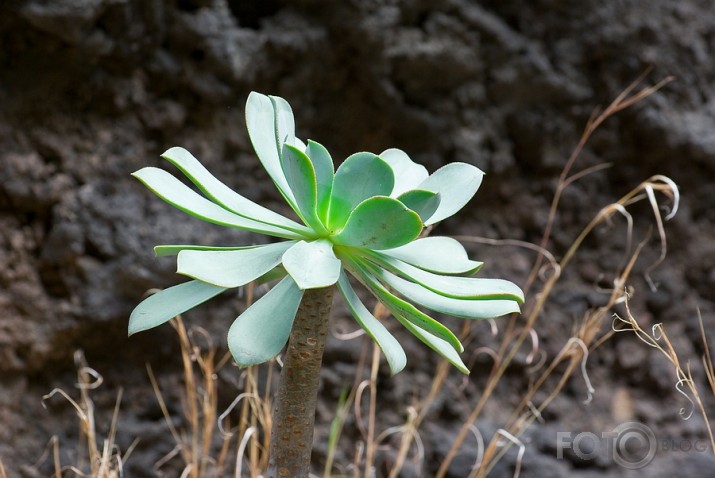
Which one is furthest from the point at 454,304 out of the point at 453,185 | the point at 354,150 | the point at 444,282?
the point at 354,150

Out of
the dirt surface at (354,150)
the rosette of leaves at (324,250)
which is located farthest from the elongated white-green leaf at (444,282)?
the dirt surface at (354,150)

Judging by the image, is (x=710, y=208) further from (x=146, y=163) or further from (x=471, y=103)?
(x=146, y=163)

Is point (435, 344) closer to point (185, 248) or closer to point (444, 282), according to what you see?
point (444, 282)

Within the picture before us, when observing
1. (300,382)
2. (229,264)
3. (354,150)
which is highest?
(229,264)

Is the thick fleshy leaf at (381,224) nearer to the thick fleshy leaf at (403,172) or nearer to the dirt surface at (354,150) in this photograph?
the thick fleshy leaf at (403,172)

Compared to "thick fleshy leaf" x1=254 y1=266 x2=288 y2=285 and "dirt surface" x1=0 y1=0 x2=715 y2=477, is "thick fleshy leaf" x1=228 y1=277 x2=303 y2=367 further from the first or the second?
"dirt surface" x1=0 y1=0 x2=715 y2=477

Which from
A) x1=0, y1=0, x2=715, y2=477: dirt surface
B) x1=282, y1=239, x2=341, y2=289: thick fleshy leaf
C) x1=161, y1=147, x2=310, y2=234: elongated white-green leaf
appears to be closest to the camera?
x1=282, y1=239, x2=341, y2=289: thick fleshy leaf

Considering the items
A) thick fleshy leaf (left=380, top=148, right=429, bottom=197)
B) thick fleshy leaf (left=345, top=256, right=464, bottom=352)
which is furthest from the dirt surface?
thick fleshy leaf (left=345, top=256, right=464, bottom=352)
